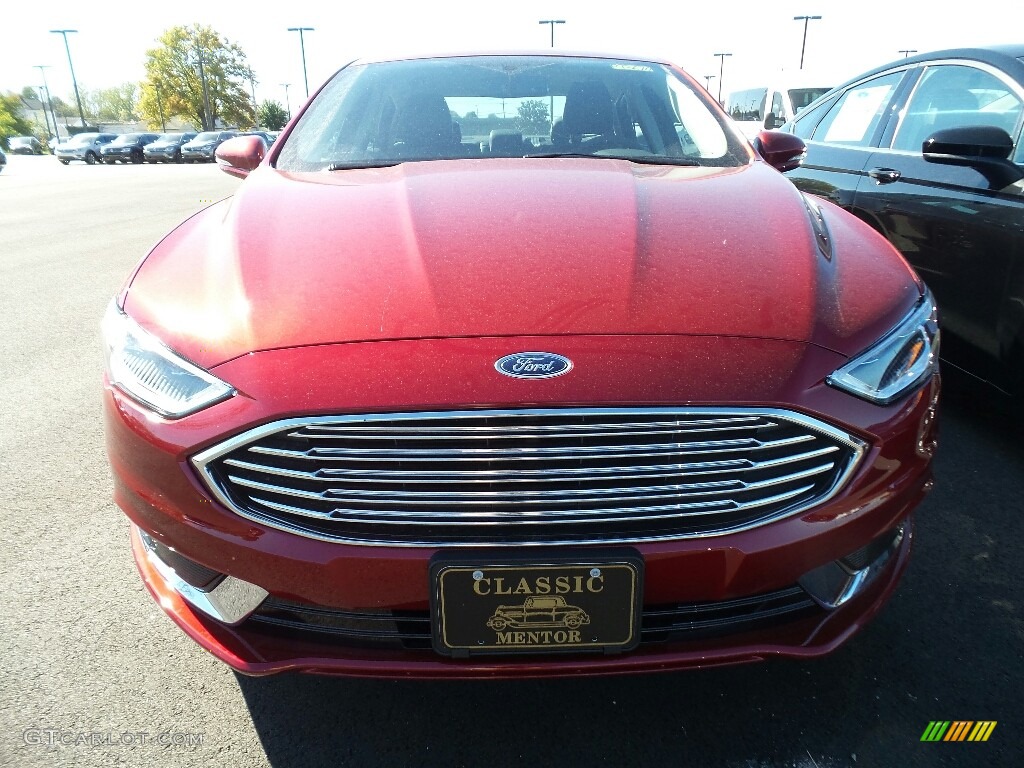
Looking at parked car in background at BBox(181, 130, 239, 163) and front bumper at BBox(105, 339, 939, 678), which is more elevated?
front bumper at BBox(105, 339, 939, 678)

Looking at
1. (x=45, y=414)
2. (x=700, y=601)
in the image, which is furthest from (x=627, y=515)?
(x=45, y=414)

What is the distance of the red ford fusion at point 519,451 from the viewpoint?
4.77 ft

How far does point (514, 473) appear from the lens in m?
1.45

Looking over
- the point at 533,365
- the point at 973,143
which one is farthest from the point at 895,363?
the point at 973,143

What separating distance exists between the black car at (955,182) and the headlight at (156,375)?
257cm

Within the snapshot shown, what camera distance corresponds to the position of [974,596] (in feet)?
7.23

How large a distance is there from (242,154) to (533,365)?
71.9 inches

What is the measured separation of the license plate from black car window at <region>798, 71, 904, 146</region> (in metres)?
3.27

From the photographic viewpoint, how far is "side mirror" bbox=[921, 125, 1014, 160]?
2.88 metres

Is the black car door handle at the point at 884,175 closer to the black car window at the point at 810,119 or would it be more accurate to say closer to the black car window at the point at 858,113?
the black car window at the point at 858,113

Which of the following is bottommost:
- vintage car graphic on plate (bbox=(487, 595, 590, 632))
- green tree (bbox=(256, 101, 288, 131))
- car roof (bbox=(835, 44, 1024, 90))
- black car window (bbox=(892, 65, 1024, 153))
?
green tree (bbox=(256, 101, 288, 131))

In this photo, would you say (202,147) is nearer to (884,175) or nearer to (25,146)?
(25,146)

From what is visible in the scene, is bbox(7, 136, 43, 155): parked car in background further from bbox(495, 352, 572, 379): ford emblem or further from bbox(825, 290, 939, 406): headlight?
bbox(825, 290, 939, 406): headlight

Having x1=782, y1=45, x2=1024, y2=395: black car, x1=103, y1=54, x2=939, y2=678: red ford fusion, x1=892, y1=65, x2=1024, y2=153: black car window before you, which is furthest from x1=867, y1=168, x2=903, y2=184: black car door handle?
x1=103, y1=54, x2=939, y2=678: red ford fusion
